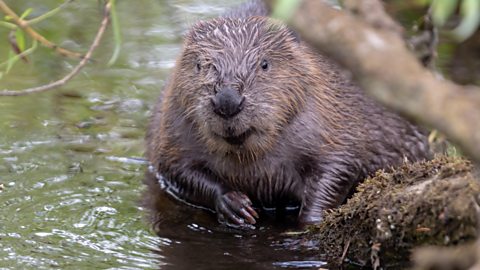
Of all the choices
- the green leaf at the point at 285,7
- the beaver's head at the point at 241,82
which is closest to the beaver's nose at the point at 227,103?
the beaver's head at the point at 241,82

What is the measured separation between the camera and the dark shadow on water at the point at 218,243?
3.86m

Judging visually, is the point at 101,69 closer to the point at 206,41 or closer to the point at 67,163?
the point at 67,163

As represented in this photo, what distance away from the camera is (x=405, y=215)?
10.9 feet

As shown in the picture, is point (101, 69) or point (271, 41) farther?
point (101, 69)

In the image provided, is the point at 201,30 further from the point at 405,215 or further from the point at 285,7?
the point at 285,7

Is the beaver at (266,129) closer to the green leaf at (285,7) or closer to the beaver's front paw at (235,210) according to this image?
the beaver's front paw at (235,210)

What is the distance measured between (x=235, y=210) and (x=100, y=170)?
917 millimetres

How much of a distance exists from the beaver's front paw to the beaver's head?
0.65ft

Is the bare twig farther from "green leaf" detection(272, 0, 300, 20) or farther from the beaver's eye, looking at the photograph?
the beaver's eye

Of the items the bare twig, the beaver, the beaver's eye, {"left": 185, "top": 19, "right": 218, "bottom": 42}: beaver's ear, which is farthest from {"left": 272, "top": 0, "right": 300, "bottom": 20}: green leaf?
{"left": 185, "top": 19, "right": 218, "bottom": 42}: beaver's ear

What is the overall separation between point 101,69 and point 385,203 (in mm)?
3428

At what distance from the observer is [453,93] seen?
71.5 inches

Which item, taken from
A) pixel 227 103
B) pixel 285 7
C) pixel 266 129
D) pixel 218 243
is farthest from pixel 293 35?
pixel 285 7

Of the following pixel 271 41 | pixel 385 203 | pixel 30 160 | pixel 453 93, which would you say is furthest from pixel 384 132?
pixel 453 93
